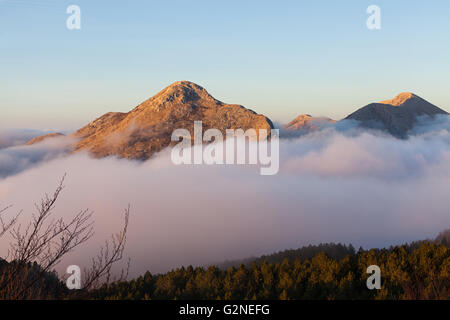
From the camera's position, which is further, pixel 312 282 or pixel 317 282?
pixel 317 282

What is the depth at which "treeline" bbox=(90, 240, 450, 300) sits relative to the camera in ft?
57.6

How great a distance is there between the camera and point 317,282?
18.9m

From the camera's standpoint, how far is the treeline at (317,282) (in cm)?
1755

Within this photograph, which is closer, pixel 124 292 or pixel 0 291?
pixel 0 291

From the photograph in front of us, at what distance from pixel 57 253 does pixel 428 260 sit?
1752cm
